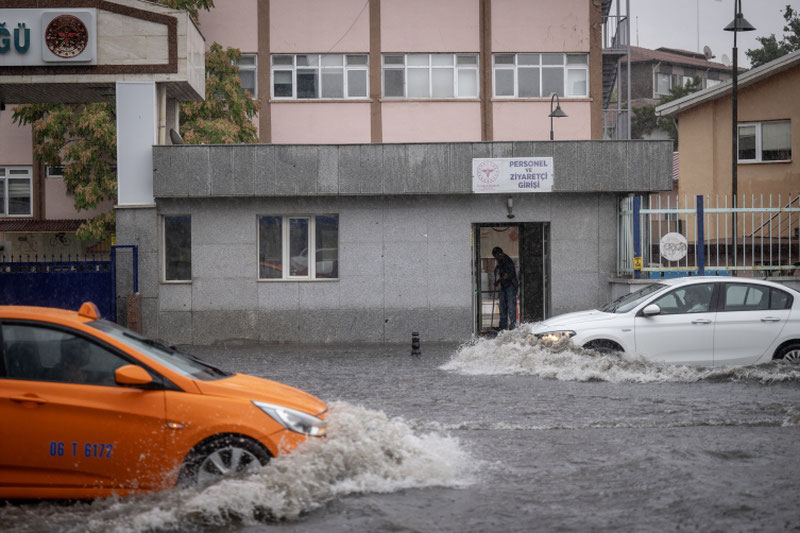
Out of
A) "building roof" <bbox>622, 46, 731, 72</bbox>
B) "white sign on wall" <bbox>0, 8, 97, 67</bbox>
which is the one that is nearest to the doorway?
"white sign on wall" <bbox>0, 8, 97, 67</bbox>

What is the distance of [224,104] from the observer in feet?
105

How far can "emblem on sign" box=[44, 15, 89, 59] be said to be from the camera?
20.7 metres

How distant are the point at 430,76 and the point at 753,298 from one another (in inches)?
818

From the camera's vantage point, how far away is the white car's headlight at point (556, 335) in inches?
551

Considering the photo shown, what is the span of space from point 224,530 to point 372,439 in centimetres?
157

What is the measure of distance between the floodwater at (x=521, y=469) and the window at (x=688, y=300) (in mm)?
1088

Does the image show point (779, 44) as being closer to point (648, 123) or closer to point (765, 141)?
point (648, 123)

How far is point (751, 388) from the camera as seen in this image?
12.7m

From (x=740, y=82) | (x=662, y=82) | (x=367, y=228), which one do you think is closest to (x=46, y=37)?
(x=367, y=228)

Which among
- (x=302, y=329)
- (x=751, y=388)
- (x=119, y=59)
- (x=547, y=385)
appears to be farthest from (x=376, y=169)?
(x=751, y=388)

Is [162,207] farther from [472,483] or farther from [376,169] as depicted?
[472,483]

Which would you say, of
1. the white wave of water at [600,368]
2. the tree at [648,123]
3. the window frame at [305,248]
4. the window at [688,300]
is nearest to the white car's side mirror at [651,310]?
the window at [688,300]

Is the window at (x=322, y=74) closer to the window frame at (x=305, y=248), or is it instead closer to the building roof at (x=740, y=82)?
the building roof at (x=740, y=82)

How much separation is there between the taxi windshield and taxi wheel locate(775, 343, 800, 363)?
30.1ft
